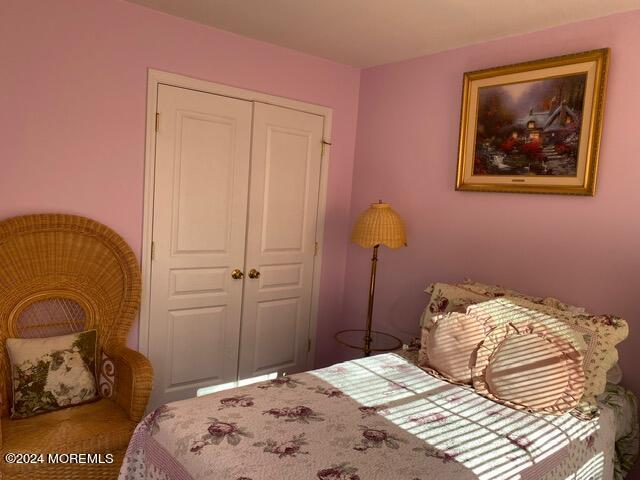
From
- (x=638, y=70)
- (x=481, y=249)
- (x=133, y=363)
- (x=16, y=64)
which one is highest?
(x=638, y=70)

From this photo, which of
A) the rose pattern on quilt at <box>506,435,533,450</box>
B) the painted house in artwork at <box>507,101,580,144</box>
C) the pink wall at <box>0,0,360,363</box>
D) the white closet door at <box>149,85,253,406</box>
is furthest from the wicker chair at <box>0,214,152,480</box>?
the painted house in artwork at <box>507,101,580,144</box>

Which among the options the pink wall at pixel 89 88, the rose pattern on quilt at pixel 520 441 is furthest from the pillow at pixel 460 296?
the pink wall at pixel 89 88

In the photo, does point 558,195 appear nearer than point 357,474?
No

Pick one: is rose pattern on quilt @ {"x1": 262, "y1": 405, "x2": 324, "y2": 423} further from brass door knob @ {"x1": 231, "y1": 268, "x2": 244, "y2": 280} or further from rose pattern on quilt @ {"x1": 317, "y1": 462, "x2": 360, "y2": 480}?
brass door knob @ {"x1": 231, "y1": 268, "x2": 244, "y2": 280}

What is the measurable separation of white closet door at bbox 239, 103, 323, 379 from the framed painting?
1.09m

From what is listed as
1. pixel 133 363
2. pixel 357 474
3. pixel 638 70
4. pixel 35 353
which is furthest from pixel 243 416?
pixel 638 70

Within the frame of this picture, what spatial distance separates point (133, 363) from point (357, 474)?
136cm

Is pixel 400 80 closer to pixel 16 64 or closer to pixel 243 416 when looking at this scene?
pixel 16 64

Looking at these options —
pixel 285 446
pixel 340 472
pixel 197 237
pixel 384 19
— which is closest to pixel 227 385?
pixel 197 237

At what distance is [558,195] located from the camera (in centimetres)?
257

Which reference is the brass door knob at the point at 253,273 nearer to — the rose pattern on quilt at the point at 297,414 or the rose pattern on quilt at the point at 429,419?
the rose pattern on quilt at the point at 297,414

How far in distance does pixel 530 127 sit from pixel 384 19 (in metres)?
1.00

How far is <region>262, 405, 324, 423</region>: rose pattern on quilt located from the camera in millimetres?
1779

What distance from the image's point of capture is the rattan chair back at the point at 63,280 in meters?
2.35
